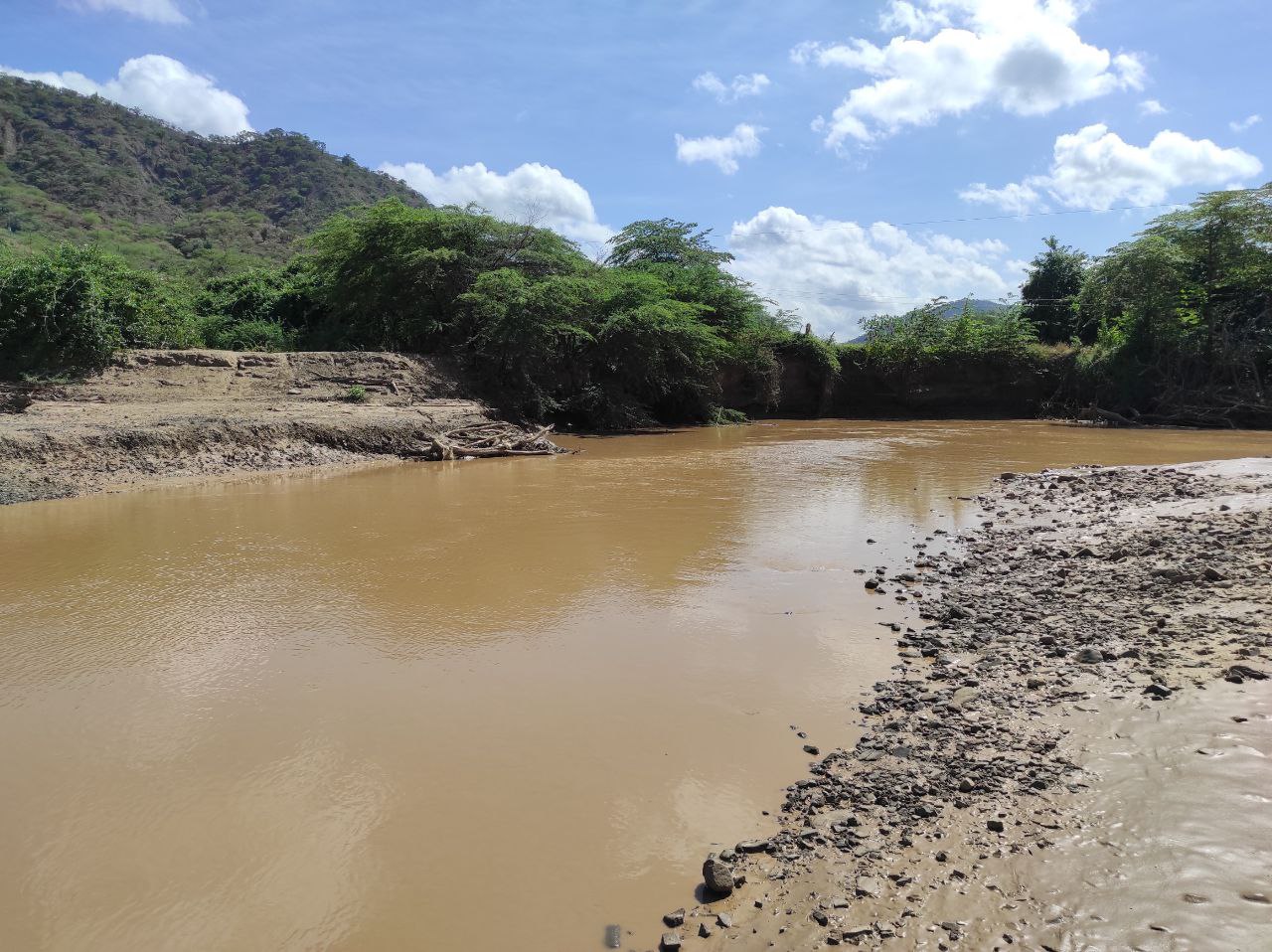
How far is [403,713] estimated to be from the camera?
14.3 feet

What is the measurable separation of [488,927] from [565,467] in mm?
12602

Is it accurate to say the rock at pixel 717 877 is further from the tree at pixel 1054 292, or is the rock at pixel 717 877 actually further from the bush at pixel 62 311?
the tree at pixel 1054 292

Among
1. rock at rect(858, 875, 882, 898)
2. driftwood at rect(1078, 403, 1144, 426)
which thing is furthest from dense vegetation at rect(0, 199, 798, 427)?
rock at rect(858, 875, 882, 898)

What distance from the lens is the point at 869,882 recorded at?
8.81 ft

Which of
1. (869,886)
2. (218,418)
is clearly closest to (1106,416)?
(218,418)

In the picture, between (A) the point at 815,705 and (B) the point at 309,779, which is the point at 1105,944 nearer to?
(A) the point at 815,705

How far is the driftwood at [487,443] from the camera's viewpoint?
1638cm

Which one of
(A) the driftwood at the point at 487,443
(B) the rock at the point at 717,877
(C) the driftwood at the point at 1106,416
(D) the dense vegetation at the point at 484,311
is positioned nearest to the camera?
(B) the rock at the point at 717,877

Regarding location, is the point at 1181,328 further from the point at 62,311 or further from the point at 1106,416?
the point at 62,311

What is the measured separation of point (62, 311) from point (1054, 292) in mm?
34149

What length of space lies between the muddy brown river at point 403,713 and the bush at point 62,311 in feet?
20.2

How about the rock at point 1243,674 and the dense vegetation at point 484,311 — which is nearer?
the rock at point 1243,674

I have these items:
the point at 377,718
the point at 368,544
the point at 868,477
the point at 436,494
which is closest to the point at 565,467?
the point at 436,494

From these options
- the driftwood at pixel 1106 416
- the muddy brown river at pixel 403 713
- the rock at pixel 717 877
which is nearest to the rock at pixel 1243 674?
the muddy brown river at pixel 403 713
